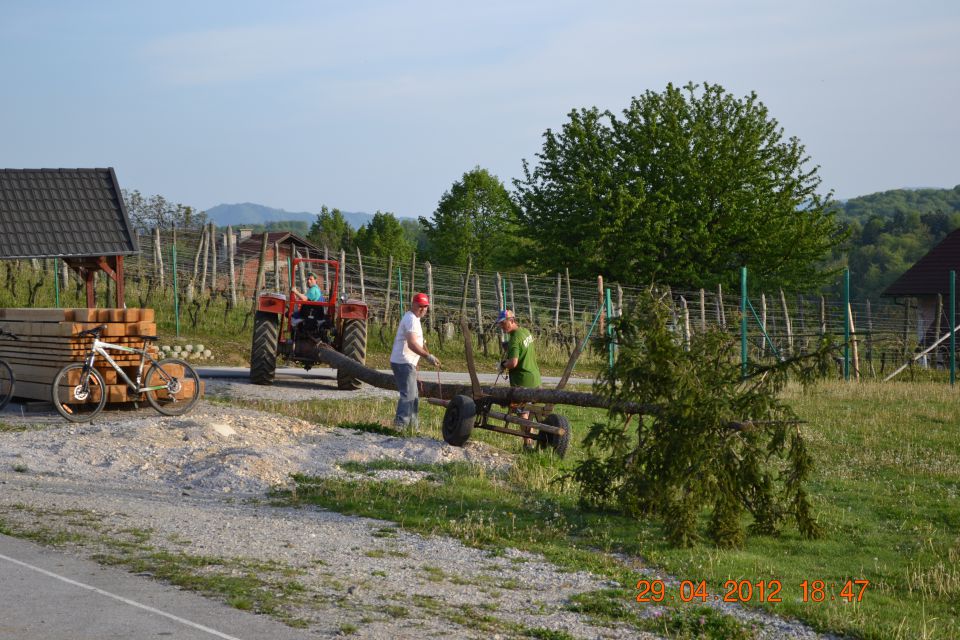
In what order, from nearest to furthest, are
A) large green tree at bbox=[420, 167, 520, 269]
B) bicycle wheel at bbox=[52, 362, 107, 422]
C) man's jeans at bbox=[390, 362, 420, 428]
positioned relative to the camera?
1. man's jeans at bbox=[390, 362, 420, 428]
2. bicycle wheel at bbox=[52, 362, 107, 422]
3. large green tree at bbox=[420, 167, 520, 269]

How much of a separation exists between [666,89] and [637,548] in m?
37.0

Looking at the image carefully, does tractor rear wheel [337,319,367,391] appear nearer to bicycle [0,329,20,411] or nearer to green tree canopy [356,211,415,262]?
bicycle [0,329,20,411]

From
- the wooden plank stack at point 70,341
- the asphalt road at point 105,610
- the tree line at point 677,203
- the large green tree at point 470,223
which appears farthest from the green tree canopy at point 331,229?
the asphalt road at point 105,610

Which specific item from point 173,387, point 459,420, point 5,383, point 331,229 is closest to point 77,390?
point 173,387

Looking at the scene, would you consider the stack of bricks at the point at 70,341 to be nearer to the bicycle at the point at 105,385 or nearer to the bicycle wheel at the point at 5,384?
the bicycle at the point at 105,385

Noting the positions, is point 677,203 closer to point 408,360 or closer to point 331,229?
point 408,360

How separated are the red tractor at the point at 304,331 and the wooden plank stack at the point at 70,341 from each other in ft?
12.2

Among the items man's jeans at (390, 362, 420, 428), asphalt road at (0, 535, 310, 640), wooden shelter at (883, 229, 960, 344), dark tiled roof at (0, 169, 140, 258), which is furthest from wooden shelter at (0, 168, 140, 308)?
wooden shelter at (883, 229, 960, 344)

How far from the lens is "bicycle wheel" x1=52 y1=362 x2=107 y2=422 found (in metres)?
13.2

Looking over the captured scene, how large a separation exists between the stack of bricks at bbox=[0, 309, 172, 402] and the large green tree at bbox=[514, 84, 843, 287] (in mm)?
26280

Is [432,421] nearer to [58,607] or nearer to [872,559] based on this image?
[872,559]

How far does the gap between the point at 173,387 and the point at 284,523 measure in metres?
6.40

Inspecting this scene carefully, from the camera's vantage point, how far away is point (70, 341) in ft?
45.7

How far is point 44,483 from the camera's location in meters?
9.60
